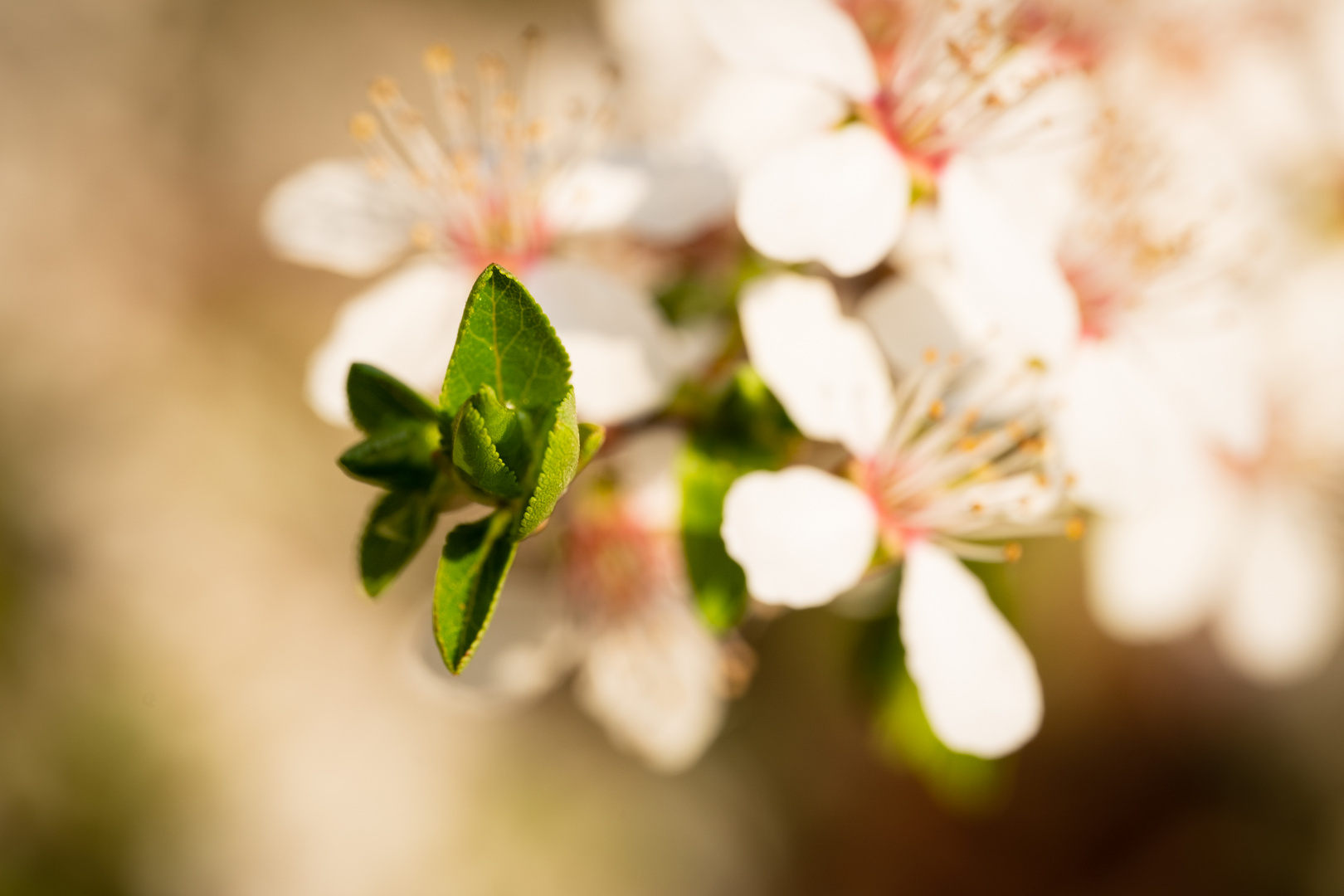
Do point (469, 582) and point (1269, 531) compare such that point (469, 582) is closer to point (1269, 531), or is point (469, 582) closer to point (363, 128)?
point (363, 128)

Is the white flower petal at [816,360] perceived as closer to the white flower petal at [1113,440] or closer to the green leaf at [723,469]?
the green leaf at [723,469]

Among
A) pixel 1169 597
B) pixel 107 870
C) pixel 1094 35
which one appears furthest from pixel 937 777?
pixel 107 870

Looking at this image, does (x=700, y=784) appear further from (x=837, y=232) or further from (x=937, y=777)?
(x=837, y=232)

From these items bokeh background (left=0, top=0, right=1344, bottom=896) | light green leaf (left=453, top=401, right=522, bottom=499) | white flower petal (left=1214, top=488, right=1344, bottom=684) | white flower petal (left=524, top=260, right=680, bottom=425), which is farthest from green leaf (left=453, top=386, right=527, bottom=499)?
bokeh background (left=0, top=0, right=1344, bottom=896)

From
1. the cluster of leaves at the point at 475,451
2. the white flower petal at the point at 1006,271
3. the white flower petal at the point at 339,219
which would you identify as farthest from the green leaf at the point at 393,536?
the white flower petal at the point at 1006,271

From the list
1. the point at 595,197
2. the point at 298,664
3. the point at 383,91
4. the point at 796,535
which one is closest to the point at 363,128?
the point at 383,91

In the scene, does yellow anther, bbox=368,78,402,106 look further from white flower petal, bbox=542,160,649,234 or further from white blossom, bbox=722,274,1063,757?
white blossom, bbox=722,274,1063,757
